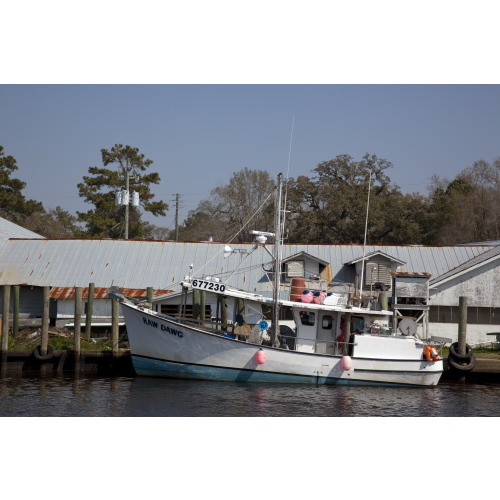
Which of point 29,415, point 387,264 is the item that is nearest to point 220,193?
point 387,264

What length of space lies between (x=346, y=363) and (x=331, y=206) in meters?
32.8

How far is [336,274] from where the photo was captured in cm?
3588

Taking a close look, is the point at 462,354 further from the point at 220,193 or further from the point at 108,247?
the point at 220,193

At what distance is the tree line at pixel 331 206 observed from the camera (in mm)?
55250

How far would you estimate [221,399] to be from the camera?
21609 mm

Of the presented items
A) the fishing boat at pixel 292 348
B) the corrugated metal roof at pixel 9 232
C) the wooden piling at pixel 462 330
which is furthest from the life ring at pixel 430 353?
the corrugated metal roof at pixel 9 232

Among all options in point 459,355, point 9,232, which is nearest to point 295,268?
point 459,355

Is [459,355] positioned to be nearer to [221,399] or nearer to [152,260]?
[221,399]

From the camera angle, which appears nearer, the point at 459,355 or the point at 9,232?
the point at 459,355

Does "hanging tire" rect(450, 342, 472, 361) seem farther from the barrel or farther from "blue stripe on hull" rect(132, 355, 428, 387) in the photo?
the barrel

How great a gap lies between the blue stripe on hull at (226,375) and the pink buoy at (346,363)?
20.9 inches

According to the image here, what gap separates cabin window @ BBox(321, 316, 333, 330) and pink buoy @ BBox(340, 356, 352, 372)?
1482mm

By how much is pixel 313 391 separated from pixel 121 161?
47.8 meters

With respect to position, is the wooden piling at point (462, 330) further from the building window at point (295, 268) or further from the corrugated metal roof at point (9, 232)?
the corrugated metal roof at point (9, 232)
